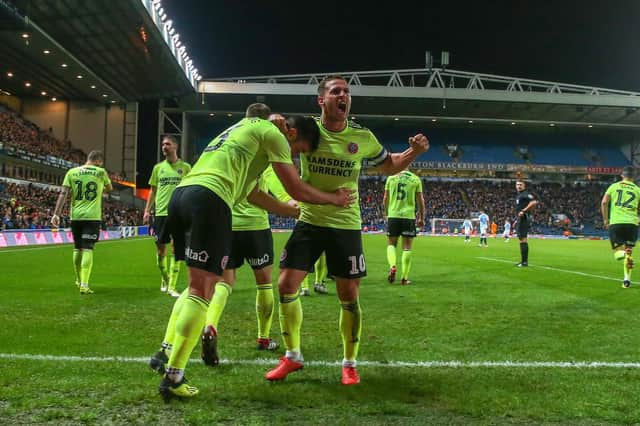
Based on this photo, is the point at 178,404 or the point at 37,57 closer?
the point at 178,404

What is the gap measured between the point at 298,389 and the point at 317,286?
527 cm

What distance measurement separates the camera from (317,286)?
8750 mm

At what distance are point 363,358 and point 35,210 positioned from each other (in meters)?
29.0

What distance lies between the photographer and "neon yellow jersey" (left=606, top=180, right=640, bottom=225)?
9.59 m

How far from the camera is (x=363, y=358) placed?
173 inches

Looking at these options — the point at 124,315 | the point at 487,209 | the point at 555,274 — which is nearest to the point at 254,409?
the point at 124,315

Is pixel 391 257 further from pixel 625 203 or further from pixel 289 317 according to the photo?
pixel 289 317

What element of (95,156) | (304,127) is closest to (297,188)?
(304,127)

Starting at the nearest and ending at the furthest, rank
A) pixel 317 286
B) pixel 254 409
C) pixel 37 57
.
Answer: pixel 254 409, pixel 317 286, pixel 37 57

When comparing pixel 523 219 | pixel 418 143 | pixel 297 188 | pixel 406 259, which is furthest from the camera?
pixel 523 219

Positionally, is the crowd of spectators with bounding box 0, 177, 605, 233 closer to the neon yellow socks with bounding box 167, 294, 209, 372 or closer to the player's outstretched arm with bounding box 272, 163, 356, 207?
the player's outstretched arm with bounding box 272, 163, 356, 207

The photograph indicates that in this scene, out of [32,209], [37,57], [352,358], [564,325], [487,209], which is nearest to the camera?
[352,358]

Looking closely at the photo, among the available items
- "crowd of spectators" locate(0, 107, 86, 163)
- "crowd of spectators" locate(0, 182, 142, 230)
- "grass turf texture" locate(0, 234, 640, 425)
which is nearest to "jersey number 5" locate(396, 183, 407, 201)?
"grass turf texture" locate(0, 234, 640, 425)

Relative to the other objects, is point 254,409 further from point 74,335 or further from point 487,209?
point 487,209
